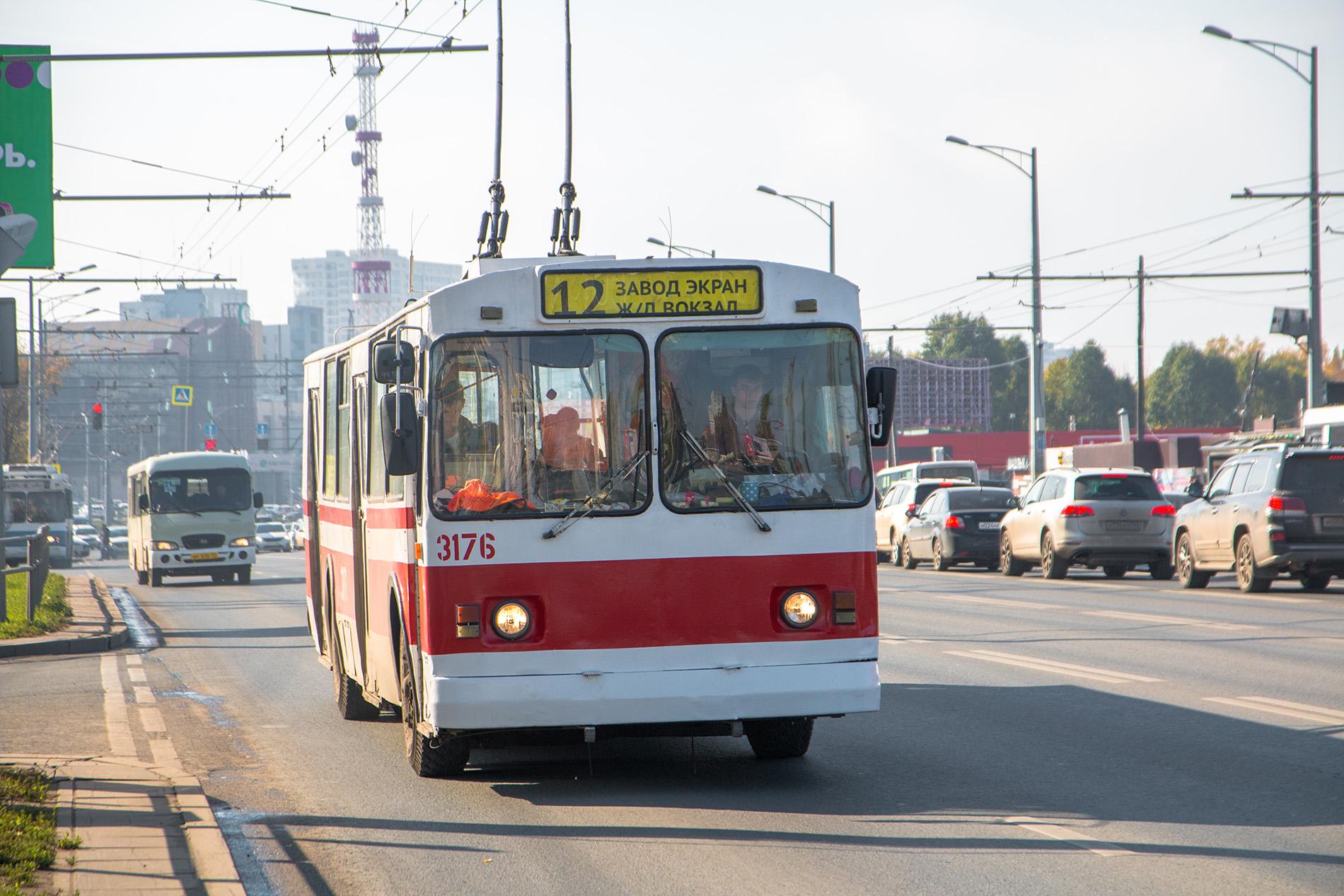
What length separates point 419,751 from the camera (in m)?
9.02

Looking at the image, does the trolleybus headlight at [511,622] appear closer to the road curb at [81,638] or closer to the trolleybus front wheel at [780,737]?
the trolleybus front wheel at [780,737]

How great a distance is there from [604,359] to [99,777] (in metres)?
3.46

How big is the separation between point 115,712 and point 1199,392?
11962cm

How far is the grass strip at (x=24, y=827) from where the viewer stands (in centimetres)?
624

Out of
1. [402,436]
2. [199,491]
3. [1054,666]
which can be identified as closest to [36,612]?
[1054,666]

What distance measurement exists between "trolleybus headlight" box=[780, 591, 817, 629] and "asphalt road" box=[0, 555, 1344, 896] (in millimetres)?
850

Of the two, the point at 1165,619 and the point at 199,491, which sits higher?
the point at 199,491

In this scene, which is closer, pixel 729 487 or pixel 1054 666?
pixel 729 487

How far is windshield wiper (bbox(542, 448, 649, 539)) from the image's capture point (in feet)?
26.9

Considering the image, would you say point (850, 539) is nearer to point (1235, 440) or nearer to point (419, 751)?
point (419, 751)


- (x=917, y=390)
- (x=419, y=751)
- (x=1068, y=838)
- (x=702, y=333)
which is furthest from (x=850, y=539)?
(x=917, y=390)

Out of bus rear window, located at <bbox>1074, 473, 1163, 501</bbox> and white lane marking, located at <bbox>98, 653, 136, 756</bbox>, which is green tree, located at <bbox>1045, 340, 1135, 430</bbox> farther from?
white lane marking, located at <bbox>98, 653, 136, 756</bbox>

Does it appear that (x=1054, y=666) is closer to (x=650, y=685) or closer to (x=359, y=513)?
(x=359, y=513)

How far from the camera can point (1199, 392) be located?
12362 cm
